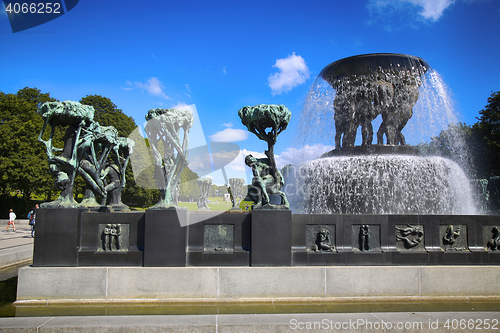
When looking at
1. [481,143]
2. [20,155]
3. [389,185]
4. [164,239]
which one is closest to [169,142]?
[164,239]

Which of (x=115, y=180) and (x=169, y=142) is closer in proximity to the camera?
(x=169, y=142)

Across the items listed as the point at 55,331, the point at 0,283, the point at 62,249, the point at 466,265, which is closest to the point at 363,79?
the point at 466,265

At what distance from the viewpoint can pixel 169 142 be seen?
6.34m

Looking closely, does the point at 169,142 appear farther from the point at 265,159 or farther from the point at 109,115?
the point at 109,115

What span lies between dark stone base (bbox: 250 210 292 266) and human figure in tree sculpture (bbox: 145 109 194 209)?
1.61 meters

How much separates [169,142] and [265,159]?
6.34 feet

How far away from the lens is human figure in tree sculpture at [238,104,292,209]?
612cm

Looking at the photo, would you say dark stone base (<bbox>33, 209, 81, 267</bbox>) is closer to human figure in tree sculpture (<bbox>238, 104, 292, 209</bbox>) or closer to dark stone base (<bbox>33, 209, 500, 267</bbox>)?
dark stone base (<bbox>33, 209, 500, 267</bbox>)

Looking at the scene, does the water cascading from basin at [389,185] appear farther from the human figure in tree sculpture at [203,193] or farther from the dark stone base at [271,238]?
the human figure in tree sculpture at [203,193]

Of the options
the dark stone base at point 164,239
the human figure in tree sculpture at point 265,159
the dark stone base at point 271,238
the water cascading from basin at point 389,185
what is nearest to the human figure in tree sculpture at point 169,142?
the dark stone base at point 164,239

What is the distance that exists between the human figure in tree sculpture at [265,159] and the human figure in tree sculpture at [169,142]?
1.20 m

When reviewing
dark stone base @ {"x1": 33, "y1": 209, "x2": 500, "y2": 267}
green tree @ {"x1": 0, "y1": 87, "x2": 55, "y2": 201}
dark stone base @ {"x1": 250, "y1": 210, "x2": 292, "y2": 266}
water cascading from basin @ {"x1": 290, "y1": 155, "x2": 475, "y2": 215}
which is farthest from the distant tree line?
green tree @ {"x1": 0, "y1": 87, "x2": 55, "y2": 201}

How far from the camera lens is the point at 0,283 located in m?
7.18

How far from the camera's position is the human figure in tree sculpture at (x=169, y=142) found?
6.12m
